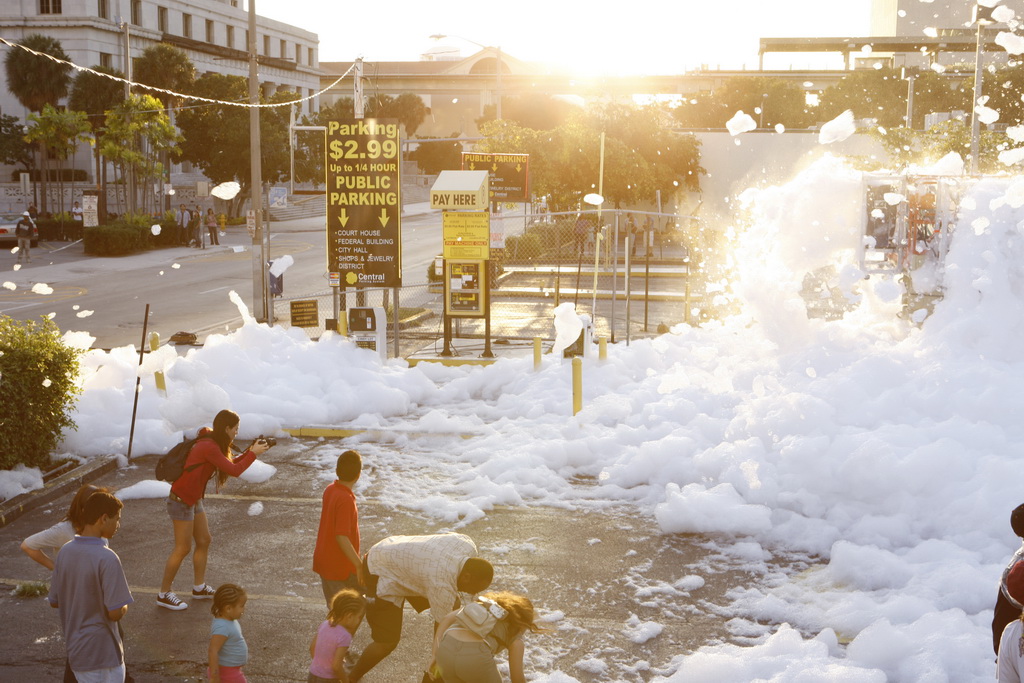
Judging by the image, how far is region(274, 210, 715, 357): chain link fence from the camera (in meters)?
22.2

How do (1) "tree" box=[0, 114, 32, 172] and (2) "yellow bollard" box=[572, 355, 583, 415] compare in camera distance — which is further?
(1) "tree" box=[0, 114, 32, 172]

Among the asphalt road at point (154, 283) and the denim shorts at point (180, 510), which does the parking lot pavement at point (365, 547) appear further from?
the asphalt road at point (154, 283)

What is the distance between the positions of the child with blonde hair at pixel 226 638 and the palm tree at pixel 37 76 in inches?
2423

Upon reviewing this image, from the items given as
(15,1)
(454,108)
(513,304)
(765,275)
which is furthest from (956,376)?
(454,108)

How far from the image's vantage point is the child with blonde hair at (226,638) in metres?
6.12

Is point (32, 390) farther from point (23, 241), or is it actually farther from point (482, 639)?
point (23, 241)

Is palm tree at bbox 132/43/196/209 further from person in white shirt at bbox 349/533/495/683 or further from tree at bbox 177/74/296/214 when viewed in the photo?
person in white shirt at bbox 349/533/495/683

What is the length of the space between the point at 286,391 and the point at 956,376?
933 centimetres

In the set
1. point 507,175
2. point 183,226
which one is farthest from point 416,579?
point 183,226

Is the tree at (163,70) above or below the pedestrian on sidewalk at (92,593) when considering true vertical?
above

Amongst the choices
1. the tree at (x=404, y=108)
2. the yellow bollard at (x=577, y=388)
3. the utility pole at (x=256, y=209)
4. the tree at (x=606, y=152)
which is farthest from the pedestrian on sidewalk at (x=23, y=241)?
the tree at (x=404, y=108)

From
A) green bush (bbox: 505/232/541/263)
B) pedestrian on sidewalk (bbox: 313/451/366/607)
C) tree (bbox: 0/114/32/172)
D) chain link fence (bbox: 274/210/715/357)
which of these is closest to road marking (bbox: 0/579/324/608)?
pedestrian on sidewalk (bbox: 313/451/366/607)

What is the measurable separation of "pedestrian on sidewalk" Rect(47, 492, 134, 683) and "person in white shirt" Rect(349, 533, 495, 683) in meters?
1.65

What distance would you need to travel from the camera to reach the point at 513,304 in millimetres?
29203
